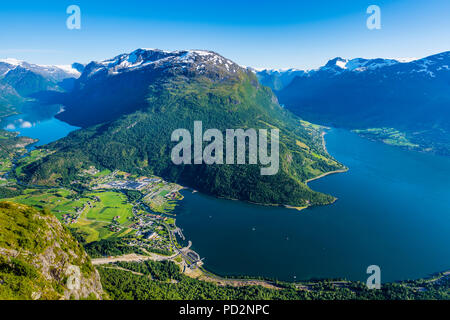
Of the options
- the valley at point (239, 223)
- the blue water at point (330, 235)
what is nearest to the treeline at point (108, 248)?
the valley at point (239, 223)

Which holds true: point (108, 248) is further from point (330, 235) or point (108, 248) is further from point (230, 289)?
point (330, 235)

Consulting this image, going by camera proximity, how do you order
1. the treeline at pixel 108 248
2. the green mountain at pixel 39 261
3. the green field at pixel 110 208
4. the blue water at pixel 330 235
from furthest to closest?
1. the green field at pixel 110 208
2. the blue water at pixel 330 235
3. the treeline at pixel 108 248
4. the green mountain at pixel 39 261

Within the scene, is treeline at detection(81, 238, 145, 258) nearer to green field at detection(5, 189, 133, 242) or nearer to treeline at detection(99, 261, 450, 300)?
green field at detection(5, 189, 133, 242)

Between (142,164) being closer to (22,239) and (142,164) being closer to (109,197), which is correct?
(109,197)

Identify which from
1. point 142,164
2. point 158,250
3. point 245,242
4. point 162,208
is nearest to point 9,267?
point 158,250

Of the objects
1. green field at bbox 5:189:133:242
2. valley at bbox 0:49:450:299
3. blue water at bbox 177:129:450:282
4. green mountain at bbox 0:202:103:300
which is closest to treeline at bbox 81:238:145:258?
valley at bbox 0:49:450:299

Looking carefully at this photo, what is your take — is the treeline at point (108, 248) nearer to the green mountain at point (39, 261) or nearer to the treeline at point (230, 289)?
the treeline at point (230, 289)
